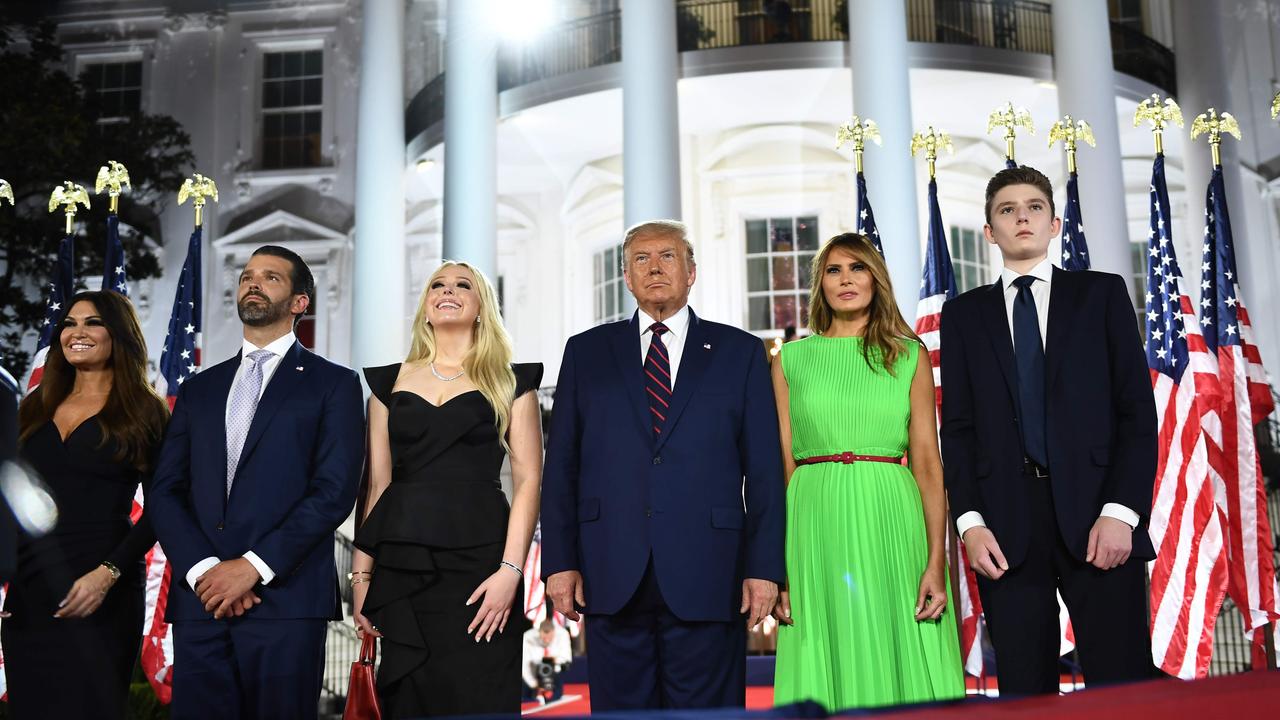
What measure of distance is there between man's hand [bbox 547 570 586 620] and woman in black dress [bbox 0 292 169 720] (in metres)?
1.48

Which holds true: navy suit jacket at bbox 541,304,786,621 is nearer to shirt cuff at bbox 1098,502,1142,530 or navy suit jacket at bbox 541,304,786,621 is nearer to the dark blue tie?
the dark blue tie

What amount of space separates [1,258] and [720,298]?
9.14 metres

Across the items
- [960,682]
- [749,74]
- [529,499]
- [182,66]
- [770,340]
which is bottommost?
[960,682]

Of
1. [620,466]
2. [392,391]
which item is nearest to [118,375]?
[392,391]

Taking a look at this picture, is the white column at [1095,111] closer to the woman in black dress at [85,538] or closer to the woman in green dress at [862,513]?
the woman in green dress at [862,513]

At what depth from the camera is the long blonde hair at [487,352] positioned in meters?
3.81

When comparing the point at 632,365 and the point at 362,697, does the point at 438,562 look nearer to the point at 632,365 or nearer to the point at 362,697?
the point at 362,697

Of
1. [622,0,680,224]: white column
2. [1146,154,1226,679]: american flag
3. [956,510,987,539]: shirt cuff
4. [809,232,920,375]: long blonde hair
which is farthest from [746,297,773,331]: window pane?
[956,510,987,539]: shirt cuff

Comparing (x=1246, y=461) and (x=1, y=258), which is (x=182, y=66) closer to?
(x=1, y=258)

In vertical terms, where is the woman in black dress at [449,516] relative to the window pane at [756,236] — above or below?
below

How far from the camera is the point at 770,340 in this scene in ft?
50.2

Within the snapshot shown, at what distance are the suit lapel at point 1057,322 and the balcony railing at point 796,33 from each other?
1227cm

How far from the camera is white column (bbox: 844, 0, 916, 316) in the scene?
1160 centimetres

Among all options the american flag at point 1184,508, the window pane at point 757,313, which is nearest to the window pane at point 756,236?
the window pane at point 757,313
